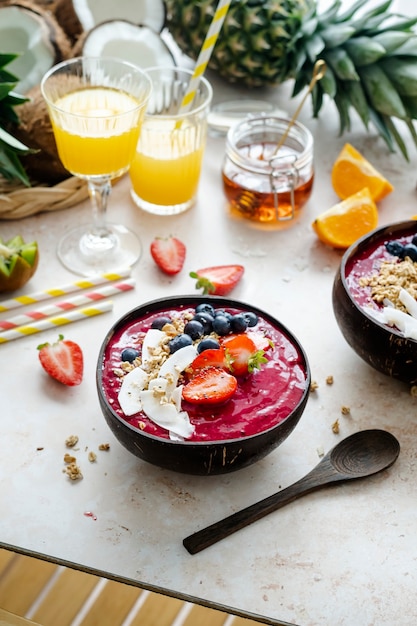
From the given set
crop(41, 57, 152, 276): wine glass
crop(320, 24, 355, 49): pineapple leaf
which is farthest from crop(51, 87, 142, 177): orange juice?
crop(320, 24, 355, 49): pineapple leaf

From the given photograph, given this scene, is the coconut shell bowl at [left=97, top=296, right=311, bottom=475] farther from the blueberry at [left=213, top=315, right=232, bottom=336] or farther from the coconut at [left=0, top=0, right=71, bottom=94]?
the coconut at [left=0, top=0, right=71, bottom=94]

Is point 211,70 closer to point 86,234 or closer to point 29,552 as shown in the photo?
point 86,234

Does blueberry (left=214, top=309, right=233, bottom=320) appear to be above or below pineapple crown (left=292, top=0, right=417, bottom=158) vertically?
below

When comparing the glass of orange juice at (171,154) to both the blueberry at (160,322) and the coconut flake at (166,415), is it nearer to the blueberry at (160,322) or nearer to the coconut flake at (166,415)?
the blueberry at (160,322)

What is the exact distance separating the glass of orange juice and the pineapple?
0.94ft

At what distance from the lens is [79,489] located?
1641mm

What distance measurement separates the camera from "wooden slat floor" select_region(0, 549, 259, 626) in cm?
136

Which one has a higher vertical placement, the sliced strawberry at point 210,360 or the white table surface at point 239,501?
the sliced strawberry at point 210,360

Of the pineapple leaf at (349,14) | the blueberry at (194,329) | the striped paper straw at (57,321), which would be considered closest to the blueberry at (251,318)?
the blueberry at (194,329)

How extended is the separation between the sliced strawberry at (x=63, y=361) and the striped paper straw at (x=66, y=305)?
12cm

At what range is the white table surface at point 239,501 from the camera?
150cm

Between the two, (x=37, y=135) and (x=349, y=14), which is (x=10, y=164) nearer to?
(x=37, y=135)

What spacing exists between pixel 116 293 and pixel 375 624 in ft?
3.23

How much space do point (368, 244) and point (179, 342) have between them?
0.54 metres
